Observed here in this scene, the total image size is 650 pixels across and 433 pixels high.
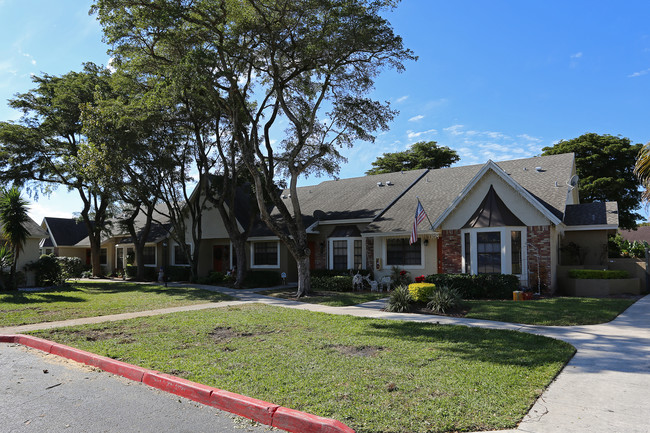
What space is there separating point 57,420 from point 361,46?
52.2 feet

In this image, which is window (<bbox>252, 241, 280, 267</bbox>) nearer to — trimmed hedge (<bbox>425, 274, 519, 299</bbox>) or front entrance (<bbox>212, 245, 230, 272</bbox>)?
front entrance (<bbox>212, 245, 230, 272</bbox>)

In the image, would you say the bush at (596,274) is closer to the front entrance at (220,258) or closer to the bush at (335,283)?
the bush at (335,283)

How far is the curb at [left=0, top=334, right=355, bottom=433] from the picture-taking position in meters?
4.70

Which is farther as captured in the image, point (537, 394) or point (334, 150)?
point (334, 150)

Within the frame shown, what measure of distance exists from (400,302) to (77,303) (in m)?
12.0

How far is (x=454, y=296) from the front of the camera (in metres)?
13.2

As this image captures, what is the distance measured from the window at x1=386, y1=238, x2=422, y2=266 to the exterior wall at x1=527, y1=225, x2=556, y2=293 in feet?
16.0

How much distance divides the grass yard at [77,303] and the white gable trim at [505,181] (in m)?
9.98

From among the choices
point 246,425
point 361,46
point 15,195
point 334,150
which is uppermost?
point 361,46

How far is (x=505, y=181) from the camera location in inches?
708

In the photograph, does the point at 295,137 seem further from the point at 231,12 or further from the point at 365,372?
the point at 365,372

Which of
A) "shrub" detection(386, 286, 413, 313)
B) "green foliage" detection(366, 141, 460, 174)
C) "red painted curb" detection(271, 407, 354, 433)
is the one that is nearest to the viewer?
"red painted curb" detection(271, 407, 354, 433)

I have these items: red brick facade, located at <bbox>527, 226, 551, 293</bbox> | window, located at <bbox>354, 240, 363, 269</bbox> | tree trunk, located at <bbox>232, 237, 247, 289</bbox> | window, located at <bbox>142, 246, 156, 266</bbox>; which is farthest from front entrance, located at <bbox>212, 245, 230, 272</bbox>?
red brick facade, located at <bbox>527, 226, 551, 293</bbox>

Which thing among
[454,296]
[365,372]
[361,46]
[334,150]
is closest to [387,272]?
[334,150]
